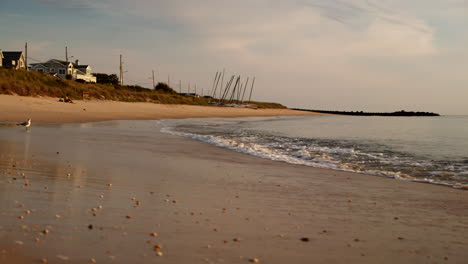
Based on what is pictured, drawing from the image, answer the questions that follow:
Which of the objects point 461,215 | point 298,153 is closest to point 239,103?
point 298,153

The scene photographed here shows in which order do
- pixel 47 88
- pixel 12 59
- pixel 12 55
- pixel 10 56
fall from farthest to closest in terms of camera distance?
pixel 12 55, pixel 10 56, pixel 12 59, pixel 47 88

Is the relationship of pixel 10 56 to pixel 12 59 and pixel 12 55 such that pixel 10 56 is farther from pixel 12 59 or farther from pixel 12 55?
pixel 12 59

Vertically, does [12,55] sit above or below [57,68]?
above

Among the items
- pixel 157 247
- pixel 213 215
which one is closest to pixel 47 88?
pixel 213 215

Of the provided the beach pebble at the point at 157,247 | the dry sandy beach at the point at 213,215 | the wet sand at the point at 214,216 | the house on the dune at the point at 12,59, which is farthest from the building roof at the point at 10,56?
the beach pebble at the point at 157,247

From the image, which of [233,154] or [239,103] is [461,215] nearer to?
[233,154]

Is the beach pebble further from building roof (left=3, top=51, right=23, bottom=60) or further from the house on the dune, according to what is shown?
building roof (left=3, top=51, right=23, bottom=60)

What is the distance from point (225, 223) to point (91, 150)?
6.47 meters

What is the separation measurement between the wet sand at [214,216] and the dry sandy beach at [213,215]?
0.04 ft

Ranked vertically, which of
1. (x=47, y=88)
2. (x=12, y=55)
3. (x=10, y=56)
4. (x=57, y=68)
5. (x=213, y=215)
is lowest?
(x=213, y=215)

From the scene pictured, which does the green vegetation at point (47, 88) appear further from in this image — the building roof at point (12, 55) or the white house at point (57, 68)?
the white house at point (57, 68)

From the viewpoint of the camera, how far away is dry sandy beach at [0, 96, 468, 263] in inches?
127

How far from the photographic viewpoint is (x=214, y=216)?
4.34 m

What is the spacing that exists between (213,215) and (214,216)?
4 cm
